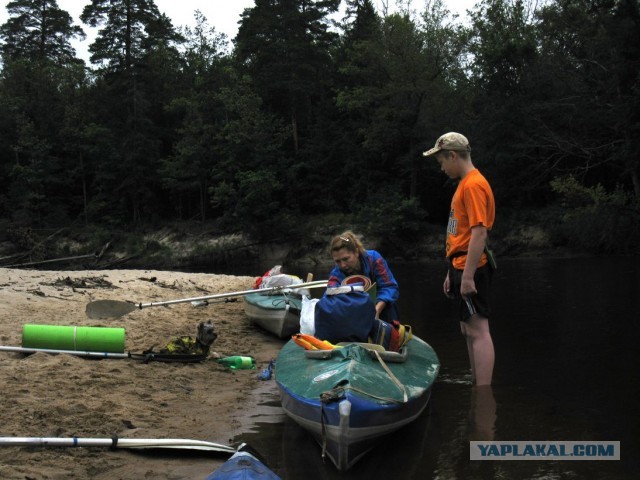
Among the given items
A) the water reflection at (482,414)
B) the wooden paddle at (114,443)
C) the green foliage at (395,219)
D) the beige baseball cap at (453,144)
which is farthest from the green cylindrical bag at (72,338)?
the green foliage at (395,219)

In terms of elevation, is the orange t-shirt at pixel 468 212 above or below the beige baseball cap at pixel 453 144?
below

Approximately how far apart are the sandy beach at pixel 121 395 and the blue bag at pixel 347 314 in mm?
1010

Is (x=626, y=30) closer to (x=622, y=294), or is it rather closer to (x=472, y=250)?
(x=622, y=294)

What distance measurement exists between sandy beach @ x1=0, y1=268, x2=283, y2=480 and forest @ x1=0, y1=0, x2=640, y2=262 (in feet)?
67.9

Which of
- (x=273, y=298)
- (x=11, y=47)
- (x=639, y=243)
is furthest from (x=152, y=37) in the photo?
(x=273, y=298)

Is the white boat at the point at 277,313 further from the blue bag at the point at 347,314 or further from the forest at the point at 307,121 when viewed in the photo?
the forest at the point at 307,121

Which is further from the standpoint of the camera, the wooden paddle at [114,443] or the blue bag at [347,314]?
the blue bag at [347,314]

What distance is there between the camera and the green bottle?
601cm

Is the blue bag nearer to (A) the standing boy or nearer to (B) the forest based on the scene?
(A) the standing boy

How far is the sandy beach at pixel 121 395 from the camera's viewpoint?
11.0 ft

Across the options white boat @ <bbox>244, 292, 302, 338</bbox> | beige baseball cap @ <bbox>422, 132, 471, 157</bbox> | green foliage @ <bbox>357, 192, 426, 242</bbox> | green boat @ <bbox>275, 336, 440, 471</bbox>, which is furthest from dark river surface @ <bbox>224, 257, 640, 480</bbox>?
green foliage @ <bbox>357, 192, 426, 242</bbox>

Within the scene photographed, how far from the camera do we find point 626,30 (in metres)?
21.1

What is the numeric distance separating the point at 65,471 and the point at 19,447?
0.38m

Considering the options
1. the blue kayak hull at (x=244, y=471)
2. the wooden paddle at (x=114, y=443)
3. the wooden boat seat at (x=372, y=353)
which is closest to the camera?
the blue kayak hull at (x=244, y=471)
